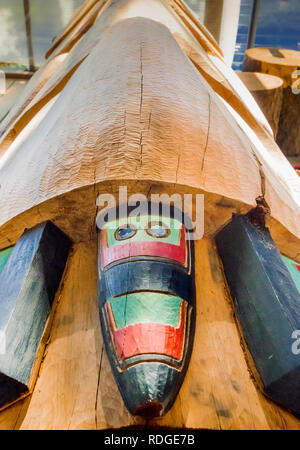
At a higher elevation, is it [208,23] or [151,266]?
[208,23]

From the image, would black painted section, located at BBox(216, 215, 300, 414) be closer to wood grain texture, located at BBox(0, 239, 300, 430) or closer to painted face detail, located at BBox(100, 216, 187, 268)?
wood grain texture, located at BBox(0, 239, 300, 430)

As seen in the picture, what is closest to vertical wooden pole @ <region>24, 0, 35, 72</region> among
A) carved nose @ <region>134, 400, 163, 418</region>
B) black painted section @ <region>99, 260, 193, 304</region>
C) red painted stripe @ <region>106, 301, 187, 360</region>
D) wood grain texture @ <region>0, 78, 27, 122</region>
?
wood grain texture @ <region>0, 78, 27, 122</region>

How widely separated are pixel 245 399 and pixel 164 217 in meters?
0.42

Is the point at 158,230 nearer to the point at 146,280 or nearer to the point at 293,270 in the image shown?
the point at 146,280

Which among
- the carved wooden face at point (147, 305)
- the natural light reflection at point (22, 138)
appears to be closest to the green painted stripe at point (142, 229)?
the carved wooden face at point (147, 305)

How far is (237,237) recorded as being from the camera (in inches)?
36.6

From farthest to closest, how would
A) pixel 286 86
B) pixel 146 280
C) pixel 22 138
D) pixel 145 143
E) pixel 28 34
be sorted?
pixel 28 34 → pixel 286 86 → pixel 22 138 → pixel 145 143 → pixel 146 280

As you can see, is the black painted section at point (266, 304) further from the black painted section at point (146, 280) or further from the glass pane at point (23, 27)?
the glass pane at point (23, 27)

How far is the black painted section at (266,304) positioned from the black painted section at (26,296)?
440 millimetres

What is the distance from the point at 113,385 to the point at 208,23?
12.1 feet

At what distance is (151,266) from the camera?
780mm

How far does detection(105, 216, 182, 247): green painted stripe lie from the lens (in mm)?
830

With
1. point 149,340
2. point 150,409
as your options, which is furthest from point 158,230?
point 150,409

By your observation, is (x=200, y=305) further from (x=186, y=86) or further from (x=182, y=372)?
(x=186, y=86)
